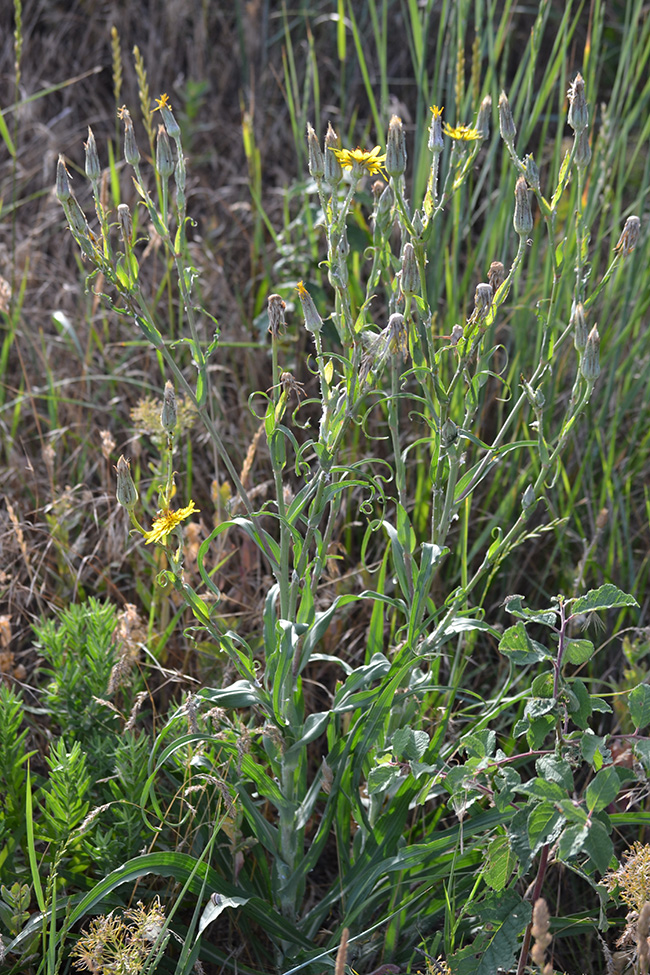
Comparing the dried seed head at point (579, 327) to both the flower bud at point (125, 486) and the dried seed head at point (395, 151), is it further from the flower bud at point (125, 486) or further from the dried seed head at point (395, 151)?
the flower bud at point (125, 486)

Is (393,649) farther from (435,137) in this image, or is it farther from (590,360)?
(435,137)

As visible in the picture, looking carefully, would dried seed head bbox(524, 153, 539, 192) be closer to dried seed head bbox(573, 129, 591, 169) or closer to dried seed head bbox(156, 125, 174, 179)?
dried seed head bbox(573, 129, 591, 169)

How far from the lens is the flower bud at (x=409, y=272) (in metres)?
1.20

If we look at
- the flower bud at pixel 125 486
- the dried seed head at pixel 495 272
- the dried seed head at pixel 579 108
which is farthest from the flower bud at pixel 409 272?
the flower bud at pixel 125 486

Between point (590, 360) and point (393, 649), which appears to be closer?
point (590, 360)

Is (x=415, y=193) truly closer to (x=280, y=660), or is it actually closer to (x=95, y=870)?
(x=280, y=660)

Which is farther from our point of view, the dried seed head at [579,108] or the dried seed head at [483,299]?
the dried seed head at [579,108]

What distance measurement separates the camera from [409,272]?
1.21 meters

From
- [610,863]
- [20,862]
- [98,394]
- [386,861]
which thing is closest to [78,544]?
[98,394]

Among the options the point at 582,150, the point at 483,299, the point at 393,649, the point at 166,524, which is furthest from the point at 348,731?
the point at 582,150

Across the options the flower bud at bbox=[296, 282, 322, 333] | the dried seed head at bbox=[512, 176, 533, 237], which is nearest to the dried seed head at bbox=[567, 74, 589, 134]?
the dried seed head at bbox=[512, 176, 533, 237]

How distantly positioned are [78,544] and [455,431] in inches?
40.6

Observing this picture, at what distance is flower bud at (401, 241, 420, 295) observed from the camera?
1.20 m

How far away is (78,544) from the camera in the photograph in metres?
1.96
